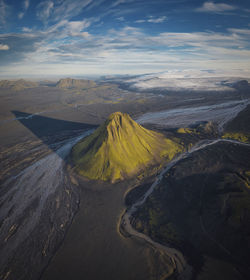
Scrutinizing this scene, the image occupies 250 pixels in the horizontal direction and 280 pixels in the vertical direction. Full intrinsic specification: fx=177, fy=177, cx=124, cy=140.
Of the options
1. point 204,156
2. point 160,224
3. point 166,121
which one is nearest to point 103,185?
point 160,224

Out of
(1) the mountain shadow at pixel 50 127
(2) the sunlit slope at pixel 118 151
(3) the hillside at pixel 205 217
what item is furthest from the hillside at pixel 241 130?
(1) the mountain shadow at pixel 50 127

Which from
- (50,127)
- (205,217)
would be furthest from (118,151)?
(50,127)

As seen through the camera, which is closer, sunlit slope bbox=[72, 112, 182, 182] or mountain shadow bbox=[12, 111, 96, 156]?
sunlit slope bbox=[72, 112, 182, 182]

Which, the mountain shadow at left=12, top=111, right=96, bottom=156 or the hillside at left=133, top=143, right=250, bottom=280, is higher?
the mountain shadow at left=12, top=111, right=96, bottom=156

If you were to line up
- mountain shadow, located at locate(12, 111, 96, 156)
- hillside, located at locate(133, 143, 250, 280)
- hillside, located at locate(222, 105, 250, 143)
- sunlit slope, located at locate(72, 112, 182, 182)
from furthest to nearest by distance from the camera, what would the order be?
mountain shadow, located at locate(12, 111, 96, 156)
hillside, located at locate(222, 105, 250, 143)
sunlit slope, located at locate(72, 112, 182, 182)
hillside, located at locate(133, 143, 250, 280)

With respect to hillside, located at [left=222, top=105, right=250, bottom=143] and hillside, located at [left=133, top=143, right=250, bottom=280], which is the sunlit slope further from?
hillside, located at [left=222, top=105, right=250, bottom=143]

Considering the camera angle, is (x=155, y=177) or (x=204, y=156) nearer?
(x=155, y=177)

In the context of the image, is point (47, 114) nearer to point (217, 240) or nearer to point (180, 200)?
point (180, 200)

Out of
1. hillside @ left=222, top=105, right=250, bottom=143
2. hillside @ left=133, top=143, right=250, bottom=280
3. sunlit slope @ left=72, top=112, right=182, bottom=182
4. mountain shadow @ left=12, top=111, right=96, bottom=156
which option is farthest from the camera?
mountain shadow @ left=12, top=111, right=96, bottom=156

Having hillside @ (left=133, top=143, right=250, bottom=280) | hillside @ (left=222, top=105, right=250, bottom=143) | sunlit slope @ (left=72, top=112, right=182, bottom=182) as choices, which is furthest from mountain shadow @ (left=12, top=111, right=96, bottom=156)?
hillside @ (left=222, top=105, right=250, bottom=143)
